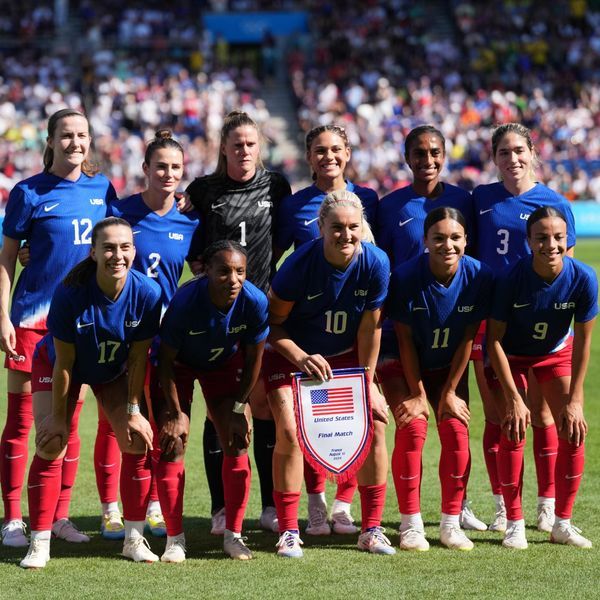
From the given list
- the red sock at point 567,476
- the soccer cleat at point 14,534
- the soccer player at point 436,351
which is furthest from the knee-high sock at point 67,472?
the red sock at point 567,476

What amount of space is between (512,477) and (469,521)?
21.2 inches

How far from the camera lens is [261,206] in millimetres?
6188

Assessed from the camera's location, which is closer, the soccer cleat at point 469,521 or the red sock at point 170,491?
the red sock at point 170,491

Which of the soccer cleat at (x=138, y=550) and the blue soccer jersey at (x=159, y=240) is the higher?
the blue soccer jersey at (x=159, y=240)

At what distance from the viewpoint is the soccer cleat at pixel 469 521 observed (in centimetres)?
616

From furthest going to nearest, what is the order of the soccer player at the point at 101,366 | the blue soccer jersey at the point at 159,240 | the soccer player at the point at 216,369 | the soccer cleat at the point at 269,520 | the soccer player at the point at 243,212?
the soccer cleat at the point at 269,520
the soccer player at the point at 243,212
the blue soccer jersey at the point at 159,240
the soccer player at the point at 216,369
the soccer player at the point at 101,366

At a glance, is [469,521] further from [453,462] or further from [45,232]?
[45,232]

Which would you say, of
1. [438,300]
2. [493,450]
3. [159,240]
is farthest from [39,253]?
[493,450]

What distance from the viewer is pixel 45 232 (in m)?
5.86

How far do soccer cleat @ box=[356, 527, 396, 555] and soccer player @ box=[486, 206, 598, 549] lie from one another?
2.06 feet

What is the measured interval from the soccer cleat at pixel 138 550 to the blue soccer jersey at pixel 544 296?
7.07 feet

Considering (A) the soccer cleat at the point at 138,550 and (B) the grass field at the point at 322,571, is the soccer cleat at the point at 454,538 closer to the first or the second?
(B) the grass field at the point at 322,571

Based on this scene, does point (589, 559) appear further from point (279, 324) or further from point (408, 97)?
point (408, 97)

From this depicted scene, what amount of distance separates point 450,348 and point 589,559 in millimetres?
1275
